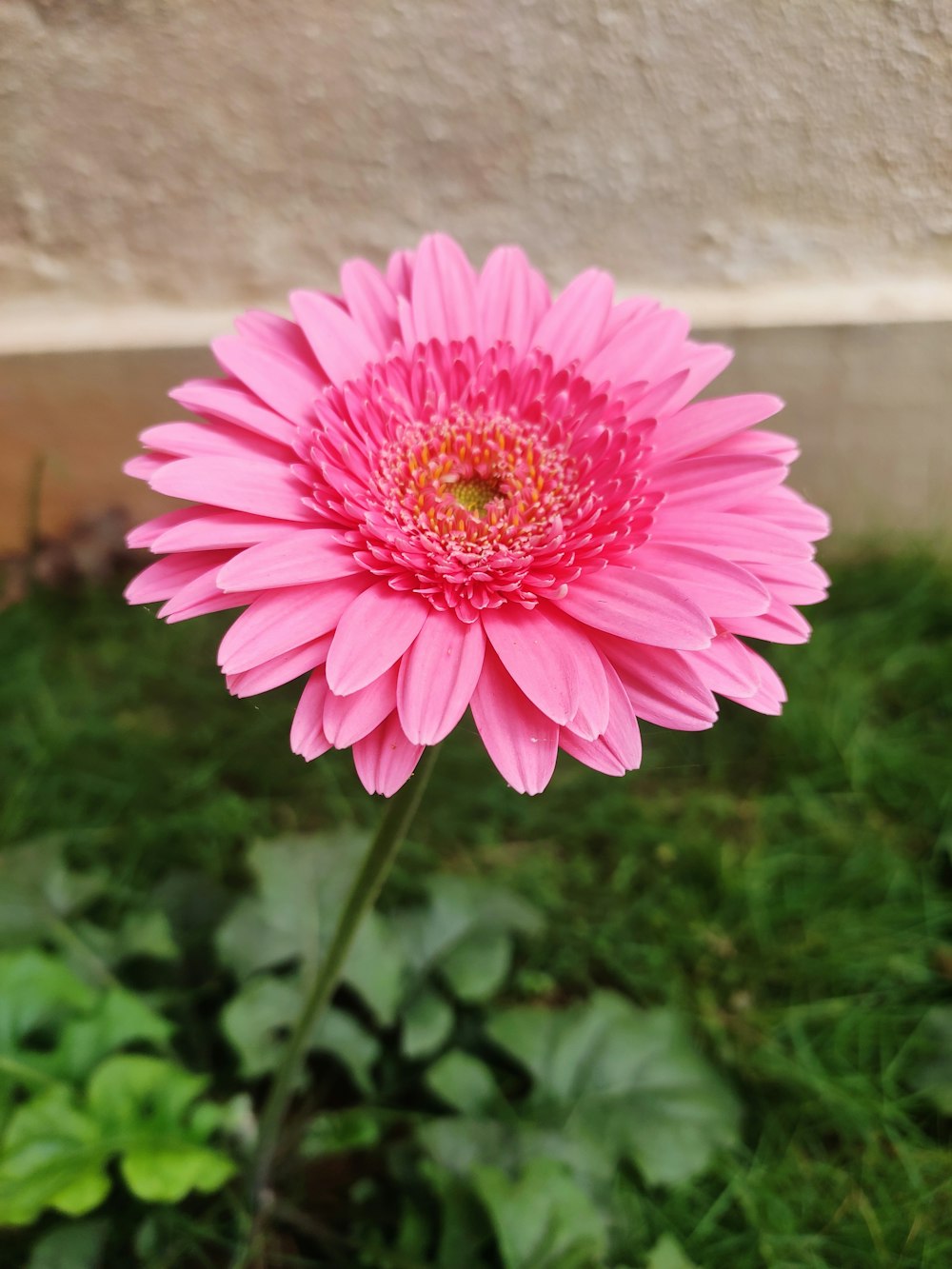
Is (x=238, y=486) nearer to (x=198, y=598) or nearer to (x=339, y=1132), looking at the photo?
(x=198, y=598)

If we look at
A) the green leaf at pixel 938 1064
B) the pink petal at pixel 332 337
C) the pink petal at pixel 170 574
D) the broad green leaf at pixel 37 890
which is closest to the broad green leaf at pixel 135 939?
the broad green leaf at pixel 37 890

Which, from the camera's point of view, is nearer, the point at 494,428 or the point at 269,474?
the point at 269,474

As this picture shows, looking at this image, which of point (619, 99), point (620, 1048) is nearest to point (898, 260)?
point (619, 99)

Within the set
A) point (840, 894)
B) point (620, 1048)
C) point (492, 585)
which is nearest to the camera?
point (492, 585)

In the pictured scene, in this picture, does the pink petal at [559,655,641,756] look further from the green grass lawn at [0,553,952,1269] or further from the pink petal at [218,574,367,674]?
the green grass lawn at [0,553,952,1269]

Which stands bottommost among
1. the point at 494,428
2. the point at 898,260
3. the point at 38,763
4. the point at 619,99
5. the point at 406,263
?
the point at 38,763

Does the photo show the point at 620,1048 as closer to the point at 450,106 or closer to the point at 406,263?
the point at 406,263
